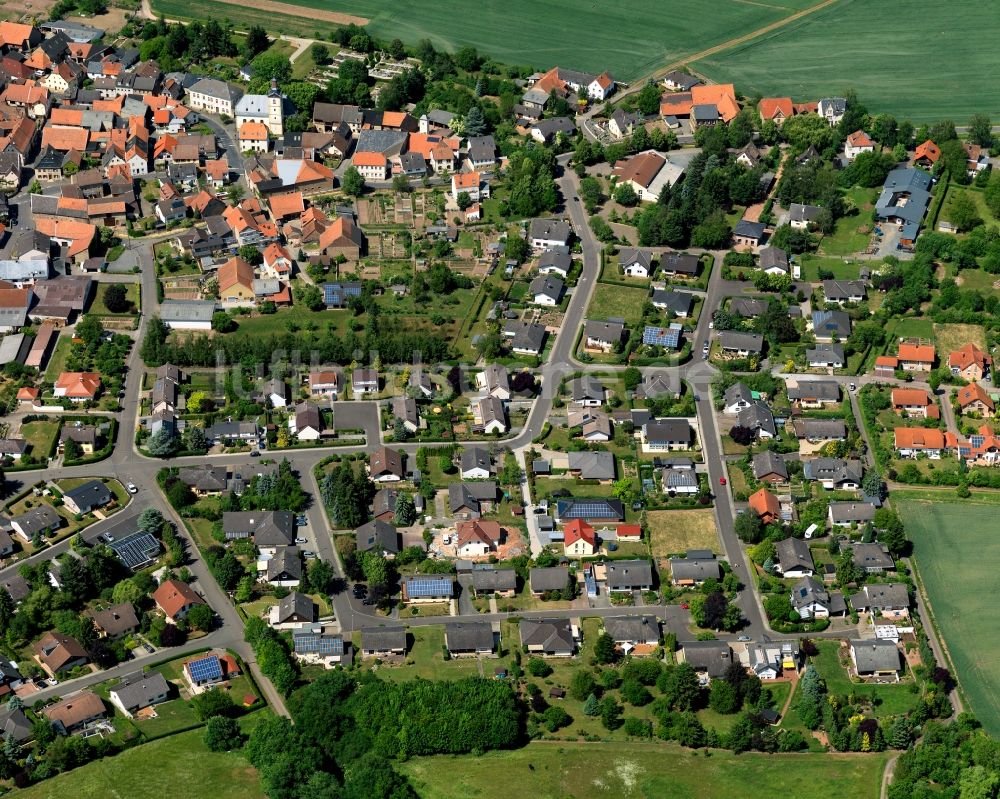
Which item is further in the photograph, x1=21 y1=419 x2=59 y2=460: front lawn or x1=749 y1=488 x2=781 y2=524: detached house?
x1=21 y1=419 x2=59 y2=460: front lawn

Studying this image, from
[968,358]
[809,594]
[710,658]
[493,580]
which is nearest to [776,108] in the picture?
[968,358]

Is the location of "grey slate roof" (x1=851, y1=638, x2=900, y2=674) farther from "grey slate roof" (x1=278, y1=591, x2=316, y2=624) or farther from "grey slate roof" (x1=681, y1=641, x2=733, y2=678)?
"grey slate roof" (x1=278, y1=591, x2=316, y2=624)

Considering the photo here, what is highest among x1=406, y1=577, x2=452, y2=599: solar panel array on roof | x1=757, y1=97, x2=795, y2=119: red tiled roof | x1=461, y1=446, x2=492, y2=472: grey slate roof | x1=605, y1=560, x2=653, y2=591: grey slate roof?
x1=757, y1=97, x2=795, y2=119: red tiled roof

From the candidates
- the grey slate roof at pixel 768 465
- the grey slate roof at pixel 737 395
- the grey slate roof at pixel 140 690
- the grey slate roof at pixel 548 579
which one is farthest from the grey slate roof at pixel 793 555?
the grey slate roof at pixel 140 690

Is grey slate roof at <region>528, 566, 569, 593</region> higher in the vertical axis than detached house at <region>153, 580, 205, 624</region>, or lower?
higher

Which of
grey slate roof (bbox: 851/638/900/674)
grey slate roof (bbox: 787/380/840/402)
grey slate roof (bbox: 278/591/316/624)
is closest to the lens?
grey slate roof (bbox: 851/638/900/674)

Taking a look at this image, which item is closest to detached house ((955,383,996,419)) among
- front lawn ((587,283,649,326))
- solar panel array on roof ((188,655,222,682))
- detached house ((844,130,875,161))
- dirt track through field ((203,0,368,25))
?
front lawn ((587,283,649,326))

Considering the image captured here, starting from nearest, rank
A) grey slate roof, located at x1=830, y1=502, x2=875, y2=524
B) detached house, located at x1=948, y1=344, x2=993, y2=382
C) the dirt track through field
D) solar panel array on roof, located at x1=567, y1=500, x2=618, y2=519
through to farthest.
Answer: solar panel array on roof, located at x1=567, y1=500, x2=618, y2=519 → grey slate roof, located at x1=830, y1=502, x2=875, y2=524 → detached house, located at x1=948, y1=344, x2=993, y2=382 → the dirt track through field

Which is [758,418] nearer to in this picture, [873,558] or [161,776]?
[873,558]

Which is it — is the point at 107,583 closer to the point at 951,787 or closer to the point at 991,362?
Answer: the point at 951,787
